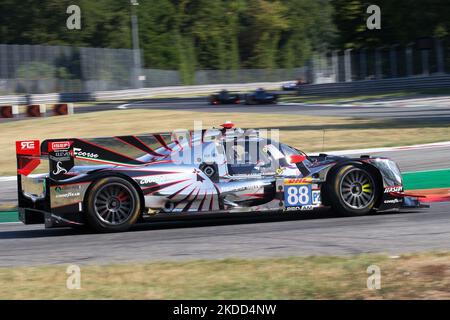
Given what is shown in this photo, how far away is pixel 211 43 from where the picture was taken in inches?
3088

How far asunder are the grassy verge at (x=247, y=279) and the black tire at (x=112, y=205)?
6.32ft

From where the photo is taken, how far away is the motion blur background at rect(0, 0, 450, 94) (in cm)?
4303

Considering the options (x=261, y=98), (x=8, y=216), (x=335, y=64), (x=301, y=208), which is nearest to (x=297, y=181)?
(x=301, y=208)

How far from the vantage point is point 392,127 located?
2258 centimetres

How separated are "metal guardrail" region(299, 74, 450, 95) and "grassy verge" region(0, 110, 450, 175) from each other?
992 cm

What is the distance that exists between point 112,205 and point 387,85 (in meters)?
29.7

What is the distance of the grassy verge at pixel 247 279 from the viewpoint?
6.21 m

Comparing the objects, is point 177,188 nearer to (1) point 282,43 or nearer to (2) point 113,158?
(2) point 113,158

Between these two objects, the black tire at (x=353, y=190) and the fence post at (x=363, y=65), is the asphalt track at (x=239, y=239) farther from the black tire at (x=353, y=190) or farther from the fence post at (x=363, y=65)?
the fence post at (x=363, y=65)

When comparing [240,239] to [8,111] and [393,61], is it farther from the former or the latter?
[393,61]

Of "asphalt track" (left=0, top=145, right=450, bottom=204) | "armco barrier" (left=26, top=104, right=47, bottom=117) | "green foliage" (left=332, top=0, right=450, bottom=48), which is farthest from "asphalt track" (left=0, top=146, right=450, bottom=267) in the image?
"green foliage" (left=332, top=0, right=450, bottom=48)

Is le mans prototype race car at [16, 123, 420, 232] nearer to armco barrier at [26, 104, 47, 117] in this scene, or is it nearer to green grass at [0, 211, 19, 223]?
green grass at [0, 211, 19, 223]

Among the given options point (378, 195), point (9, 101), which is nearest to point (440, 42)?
point (9, 101)

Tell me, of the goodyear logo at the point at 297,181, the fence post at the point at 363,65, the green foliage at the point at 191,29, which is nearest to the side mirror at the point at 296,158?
the goodyear logo at the point at 297,181
